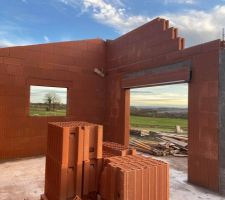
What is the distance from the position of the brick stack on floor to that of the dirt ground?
4.83 feet

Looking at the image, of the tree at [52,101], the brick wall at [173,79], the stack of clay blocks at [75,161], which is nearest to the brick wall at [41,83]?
the brick wall at [173,79]

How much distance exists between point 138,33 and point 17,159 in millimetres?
6922

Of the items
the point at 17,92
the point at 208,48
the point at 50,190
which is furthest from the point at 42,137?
the point at 208,48

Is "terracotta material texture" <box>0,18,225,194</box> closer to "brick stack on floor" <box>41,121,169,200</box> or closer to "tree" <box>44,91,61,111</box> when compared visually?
"brick stack on floor" <box>41,121,169,200</box>

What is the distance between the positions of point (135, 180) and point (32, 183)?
4.08m

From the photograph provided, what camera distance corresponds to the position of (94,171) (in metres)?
4.27

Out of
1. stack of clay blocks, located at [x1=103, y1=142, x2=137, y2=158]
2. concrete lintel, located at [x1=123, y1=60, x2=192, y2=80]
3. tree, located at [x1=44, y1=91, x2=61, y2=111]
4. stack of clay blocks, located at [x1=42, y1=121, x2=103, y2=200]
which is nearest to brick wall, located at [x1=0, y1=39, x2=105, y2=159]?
concrete lintel, located at [x1=123, y1=60, x2=192, y2=80]

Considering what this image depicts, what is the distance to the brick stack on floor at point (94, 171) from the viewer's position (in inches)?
135

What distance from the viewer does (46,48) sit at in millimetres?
9797

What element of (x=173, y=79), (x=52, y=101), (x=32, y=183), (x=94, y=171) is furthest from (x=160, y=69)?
(x=52, y=101)

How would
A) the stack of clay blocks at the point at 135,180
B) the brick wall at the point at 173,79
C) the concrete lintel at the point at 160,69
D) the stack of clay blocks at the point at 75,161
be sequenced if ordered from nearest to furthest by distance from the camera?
the stack of clay blocks at the point at 135,180, the stack of clay blocks at the point at 75,161, the brick wall at the point at 173,79, the concrete lintel at the point at 160,69

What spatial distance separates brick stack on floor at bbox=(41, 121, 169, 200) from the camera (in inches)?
135

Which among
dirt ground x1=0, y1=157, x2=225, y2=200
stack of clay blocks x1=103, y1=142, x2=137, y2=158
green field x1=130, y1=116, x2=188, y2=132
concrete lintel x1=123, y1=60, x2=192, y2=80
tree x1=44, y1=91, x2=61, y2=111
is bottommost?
dirt ground x1=0, y1=157, x2=225, y2=200

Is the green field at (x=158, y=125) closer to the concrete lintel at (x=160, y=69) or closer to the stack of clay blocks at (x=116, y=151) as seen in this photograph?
the concrete lintel at (x=160, y=69)
